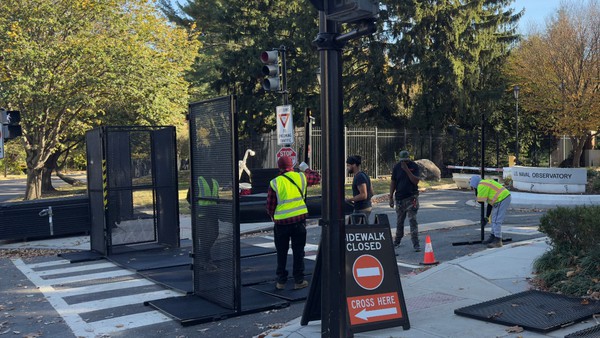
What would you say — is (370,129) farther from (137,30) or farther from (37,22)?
(37,22)

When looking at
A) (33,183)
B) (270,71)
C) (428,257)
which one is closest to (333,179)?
(428,257)

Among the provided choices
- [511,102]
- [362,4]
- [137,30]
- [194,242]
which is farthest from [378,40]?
[362,4]

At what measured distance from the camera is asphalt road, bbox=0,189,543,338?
6637mm

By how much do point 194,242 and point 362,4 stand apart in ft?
15.3

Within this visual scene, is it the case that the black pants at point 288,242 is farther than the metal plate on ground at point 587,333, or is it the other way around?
the black pants at point 288,242

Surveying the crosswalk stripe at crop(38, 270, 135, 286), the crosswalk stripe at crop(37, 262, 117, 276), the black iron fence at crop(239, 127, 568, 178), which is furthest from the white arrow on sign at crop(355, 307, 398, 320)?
the black iron fence at crop(239, 127, 568, 178)

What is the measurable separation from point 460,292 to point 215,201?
335cm

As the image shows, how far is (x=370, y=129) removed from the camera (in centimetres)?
3195

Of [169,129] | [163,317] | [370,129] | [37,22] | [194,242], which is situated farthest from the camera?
[370,129]

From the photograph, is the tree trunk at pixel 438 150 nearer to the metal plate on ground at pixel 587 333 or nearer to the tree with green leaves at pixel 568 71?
the tree with green leaves at pixel 568 71

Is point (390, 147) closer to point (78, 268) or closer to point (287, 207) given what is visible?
point (78, 268)

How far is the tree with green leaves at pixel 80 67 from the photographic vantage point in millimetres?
21984

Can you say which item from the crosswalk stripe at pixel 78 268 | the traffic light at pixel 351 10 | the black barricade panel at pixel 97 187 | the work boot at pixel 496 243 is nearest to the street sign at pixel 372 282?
the traffic light at pixel 351 10

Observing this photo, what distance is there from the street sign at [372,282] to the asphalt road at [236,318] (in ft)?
4.24
